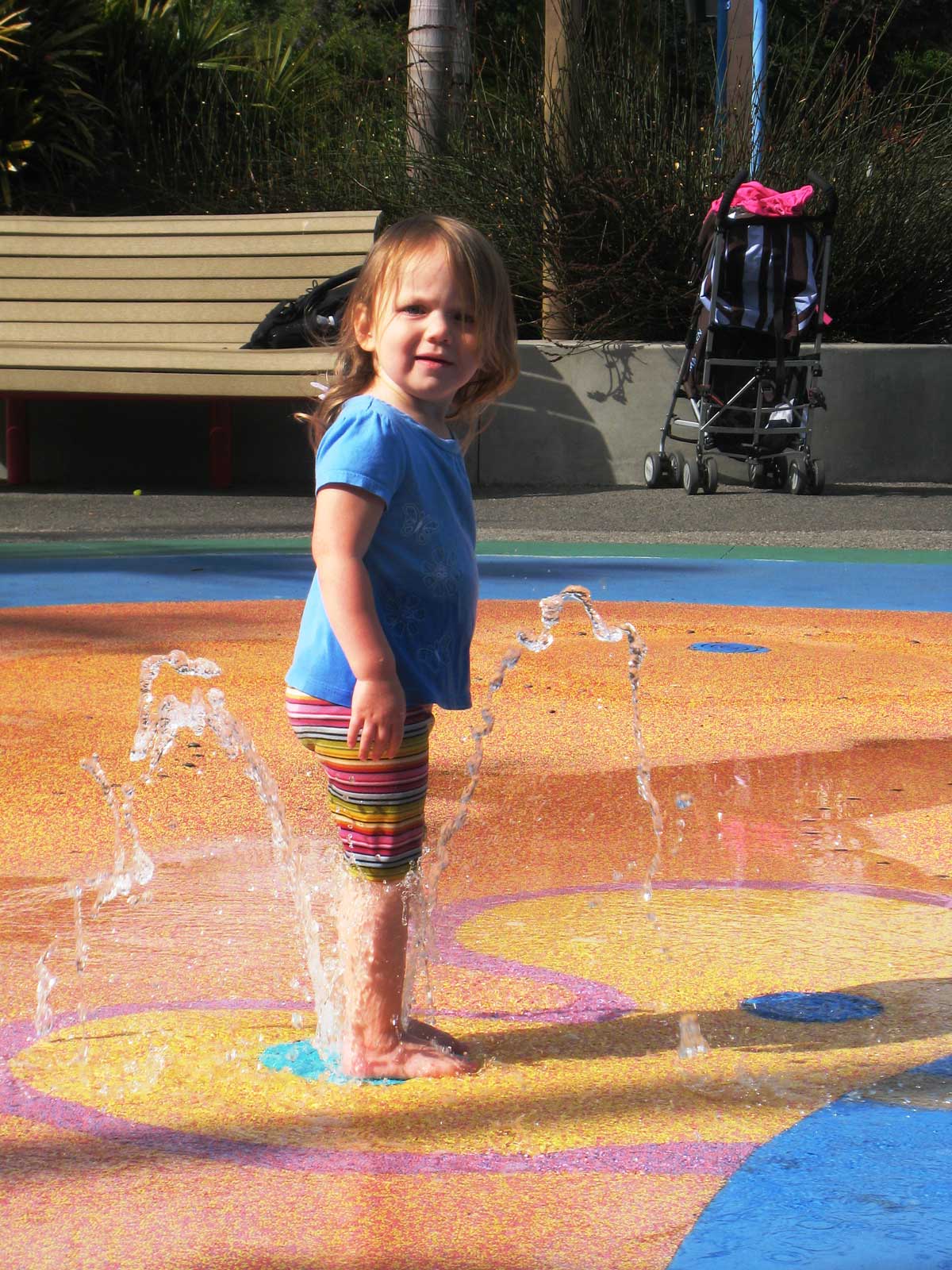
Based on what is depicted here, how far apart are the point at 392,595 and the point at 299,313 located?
28.0 ft

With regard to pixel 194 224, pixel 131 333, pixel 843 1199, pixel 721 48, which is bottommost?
pixel 843 1199

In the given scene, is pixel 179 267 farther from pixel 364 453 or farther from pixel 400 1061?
pixel 400 1061

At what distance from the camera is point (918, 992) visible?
2594 mm

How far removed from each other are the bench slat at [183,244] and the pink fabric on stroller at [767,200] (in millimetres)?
2596

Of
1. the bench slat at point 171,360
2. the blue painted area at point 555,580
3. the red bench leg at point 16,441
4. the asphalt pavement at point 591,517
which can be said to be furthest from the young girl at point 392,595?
the red bench leg at point 16,441

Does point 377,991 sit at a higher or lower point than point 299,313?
lower

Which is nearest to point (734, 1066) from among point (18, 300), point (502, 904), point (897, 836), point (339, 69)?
point (502, 904)

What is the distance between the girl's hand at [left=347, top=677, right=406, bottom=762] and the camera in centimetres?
218

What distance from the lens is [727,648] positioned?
564 cm

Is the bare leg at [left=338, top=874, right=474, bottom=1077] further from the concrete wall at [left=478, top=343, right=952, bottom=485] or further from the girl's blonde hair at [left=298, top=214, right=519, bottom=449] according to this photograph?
the concrete wall at [left=478, top=343, right=952, bottom=485]

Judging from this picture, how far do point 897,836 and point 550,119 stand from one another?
9.37 metres

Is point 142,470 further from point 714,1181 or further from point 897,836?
point 714,1181

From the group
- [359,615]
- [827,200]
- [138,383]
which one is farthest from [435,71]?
[359,615]

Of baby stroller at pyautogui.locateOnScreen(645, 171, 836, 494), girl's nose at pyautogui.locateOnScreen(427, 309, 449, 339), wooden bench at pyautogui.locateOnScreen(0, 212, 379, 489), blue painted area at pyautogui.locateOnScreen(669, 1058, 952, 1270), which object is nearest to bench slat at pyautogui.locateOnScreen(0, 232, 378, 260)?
wooden bench at pyautogui.locateOnScreen(0, 212, 379, 489)
